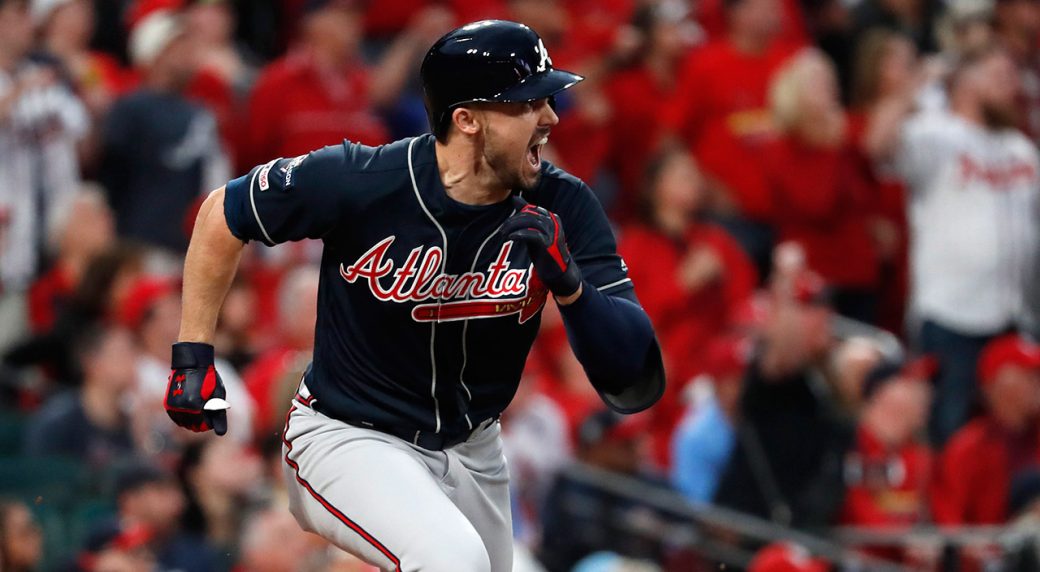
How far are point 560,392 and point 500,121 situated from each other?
4.48 m

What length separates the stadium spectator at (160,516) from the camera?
22.3 ft

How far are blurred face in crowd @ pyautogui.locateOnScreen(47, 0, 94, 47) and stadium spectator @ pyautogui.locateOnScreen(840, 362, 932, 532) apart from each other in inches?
170

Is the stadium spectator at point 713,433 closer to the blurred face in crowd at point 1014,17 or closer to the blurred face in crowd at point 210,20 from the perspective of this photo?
the blurred face in crowd at point 210,20

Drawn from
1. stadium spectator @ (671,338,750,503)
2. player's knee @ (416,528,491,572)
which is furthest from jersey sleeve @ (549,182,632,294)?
stadium spectator @ (671,338,750,503)

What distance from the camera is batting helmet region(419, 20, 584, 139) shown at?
4.23 metres

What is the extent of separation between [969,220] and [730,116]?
1.44m

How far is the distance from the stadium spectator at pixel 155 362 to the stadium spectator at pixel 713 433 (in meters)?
2.04

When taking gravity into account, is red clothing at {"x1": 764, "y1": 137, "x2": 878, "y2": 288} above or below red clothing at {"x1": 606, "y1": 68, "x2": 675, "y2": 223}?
below

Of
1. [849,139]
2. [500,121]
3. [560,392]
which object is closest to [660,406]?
[560,392]

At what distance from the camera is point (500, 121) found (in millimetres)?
4273

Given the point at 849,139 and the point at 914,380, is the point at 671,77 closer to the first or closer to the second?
the point at 849,139

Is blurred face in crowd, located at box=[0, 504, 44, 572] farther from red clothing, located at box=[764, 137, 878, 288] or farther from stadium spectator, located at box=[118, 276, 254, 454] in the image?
red clothing, located at box=[764, 137, 878, 288]

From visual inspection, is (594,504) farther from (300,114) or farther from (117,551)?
(300,114)

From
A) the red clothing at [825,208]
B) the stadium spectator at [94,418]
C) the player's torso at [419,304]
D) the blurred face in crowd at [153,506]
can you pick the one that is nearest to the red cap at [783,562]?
the blurred face in crowd at [153,506]
